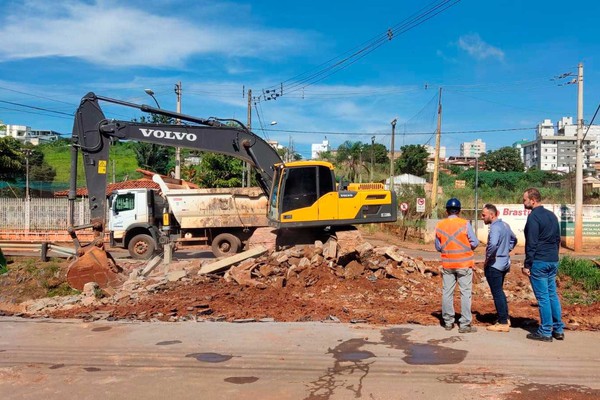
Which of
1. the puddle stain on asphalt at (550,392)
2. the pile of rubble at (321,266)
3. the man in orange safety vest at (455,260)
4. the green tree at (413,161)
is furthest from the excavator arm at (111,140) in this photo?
the green tree at (413,161)

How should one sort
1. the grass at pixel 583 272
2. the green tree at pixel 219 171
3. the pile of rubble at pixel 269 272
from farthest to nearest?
1. the green tree at pixel 219 171
2. the grass at pixel 583 272
3. the pile of rubble at pixel 269 272

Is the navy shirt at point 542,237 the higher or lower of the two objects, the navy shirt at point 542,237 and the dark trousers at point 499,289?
the higher

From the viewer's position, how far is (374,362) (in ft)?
19.7

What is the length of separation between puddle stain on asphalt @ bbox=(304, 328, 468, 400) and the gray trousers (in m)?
0.43

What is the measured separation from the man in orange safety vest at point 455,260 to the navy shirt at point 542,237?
723mm

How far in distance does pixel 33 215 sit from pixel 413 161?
2071 inches

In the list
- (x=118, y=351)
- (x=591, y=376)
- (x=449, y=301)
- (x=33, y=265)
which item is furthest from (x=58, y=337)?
(x=33, y=265)

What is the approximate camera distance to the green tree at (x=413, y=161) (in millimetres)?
72750

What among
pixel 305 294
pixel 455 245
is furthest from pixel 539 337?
pixel 305 294

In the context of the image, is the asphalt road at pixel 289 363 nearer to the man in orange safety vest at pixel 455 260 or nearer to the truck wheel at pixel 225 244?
the man in orange safety vest at pixel 455 260

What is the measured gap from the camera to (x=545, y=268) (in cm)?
687

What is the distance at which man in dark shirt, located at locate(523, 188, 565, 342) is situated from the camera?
680cm

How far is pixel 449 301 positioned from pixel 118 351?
4.41 m

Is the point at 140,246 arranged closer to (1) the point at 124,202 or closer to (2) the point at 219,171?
(1) the point at 124,202
